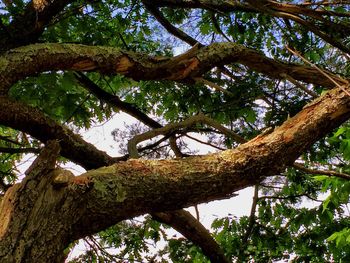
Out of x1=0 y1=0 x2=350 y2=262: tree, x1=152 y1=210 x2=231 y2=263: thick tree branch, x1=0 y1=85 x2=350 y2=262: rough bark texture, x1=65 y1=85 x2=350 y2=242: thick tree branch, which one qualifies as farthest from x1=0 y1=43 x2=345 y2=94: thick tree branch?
x1=152 y1=210 x2=231 y2=263: thick tree branch

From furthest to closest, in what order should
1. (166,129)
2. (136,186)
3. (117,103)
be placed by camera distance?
(117,103) < (166,129) < (136,186)

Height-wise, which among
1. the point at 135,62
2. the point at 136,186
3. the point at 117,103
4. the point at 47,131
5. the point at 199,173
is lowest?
the point at 136,186

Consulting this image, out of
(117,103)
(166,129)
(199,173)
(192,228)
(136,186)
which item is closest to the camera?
(136,186)

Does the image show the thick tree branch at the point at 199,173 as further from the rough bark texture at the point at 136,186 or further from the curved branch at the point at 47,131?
the curved branch at the point at 47,131

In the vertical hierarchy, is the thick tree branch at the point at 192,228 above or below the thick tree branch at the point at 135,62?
below

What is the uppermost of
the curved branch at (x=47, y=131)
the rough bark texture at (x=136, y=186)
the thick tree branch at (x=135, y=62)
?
the thick tree branch at (x=135, y=62)

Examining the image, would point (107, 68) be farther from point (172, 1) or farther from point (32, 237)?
point (172, 1)

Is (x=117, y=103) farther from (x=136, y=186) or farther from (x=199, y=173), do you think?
(x=136, y=186)

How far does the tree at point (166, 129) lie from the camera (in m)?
1.75

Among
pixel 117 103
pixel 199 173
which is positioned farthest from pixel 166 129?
pixel 117 103

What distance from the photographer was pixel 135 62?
2.83 m

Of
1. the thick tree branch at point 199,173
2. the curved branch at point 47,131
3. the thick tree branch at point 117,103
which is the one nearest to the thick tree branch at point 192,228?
the curved branch at point 47,131

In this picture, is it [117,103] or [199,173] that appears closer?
[199,173]

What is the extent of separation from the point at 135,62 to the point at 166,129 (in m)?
0.56
